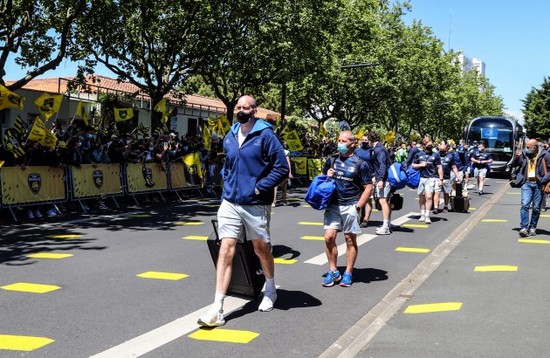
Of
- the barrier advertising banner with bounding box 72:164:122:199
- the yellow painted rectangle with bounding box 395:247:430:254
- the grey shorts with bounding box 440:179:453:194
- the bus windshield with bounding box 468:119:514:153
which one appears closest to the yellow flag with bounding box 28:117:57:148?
the barrier advertising banner with bounding box 72:164:122:199

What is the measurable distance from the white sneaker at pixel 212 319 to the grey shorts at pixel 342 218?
191cm

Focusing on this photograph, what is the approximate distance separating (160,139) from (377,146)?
7.65 m

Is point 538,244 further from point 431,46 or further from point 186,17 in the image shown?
point 431,46

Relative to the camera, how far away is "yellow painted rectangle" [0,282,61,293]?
6453mm

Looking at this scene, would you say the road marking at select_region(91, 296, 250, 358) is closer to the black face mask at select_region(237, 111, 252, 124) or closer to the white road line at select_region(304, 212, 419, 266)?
the black face mask at select_region(237, 111, 252, 124)

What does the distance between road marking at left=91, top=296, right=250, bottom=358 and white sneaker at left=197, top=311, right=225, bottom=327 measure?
0.10 metres

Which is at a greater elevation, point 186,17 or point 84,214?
point 186,17

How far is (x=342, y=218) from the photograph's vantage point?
6.67 meters

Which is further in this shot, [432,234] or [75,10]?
[75,10]

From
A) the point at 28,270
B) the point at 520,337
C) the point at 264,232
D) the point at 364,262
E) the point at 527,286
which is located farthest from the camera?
the point at 364,262

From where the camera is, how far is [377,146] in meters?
11.5

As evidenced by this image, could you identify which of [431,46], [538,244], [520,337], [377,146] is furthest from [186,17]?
[431,46]

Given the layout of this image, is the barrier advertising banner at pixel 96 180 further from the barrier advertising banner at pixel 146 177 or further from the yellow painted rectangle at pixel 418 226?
the yellow painted rectangle at pixel 418 226

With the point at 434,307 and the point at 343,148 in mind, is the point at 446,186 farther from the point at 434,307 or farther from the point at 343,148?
the point at 434,307
